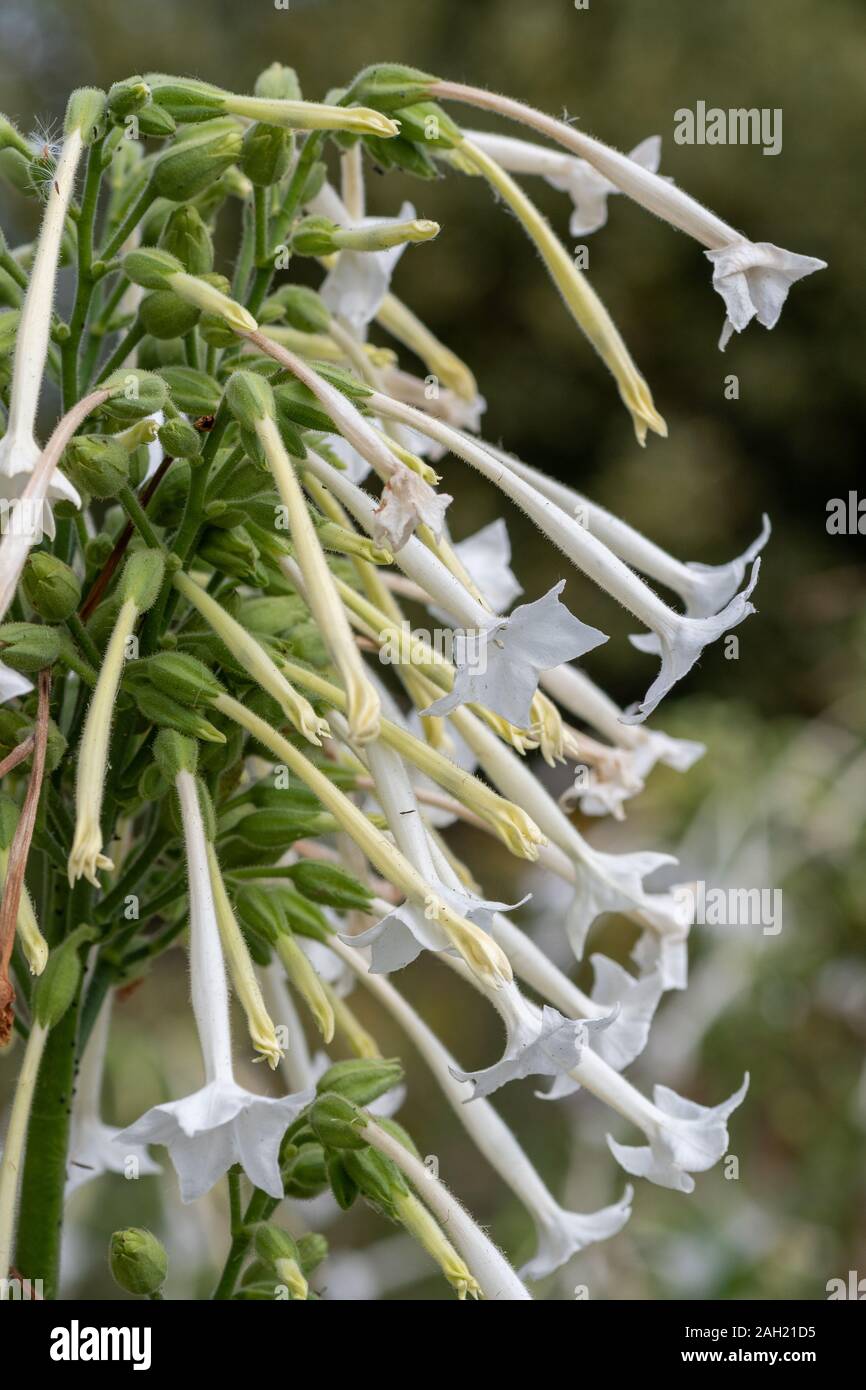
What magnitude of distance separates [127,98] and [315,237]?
6.6 inches

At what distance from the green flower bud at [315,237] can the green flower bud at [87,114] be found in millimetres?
159

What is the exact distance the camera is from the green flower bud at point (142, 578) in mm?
955

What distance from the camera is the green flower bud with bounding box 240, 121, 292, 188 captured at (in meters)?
1.01

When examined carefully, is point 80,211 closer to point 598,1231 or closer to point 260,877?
point 260,877

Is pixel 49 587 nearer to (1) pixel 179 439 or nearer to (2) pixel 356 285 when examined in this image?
(1) pixel 179 439

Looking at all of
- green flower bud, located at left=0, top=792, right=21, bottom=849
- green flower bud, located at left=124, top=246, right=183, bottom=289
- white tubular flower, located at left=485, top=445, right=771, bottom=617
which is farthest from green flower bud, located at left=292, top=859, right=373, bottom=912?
green flower bud, located at left=124, top=246, right=183, bottom=289

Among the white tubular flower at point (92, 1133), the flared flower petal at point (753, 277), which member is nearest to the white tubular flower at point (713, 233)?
the flared flower petal at point (753, 277)

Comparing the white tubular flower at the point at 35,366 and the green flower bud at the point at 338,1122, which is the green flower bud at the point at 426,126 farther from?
the green flower bud at the point at 338,1122

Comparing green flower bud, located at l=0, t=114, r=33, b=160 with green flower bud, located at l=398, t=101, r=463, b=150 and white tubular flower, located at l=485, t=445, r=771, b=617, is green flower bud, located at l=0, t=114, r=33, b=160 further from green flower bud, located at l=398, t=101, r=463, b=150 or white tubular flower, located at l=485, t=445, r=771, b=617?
white tubular flower, located at l=485, t=445, r=771, b=617

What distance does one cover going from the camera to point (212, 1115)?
2.83 ft

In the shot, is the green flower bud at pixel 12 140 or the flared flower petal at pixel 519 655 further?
the green flower bud at pixel 12 140

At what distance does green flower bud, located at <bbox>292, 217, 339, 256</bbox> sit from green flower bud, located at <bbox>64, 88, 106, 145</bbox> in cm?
16
